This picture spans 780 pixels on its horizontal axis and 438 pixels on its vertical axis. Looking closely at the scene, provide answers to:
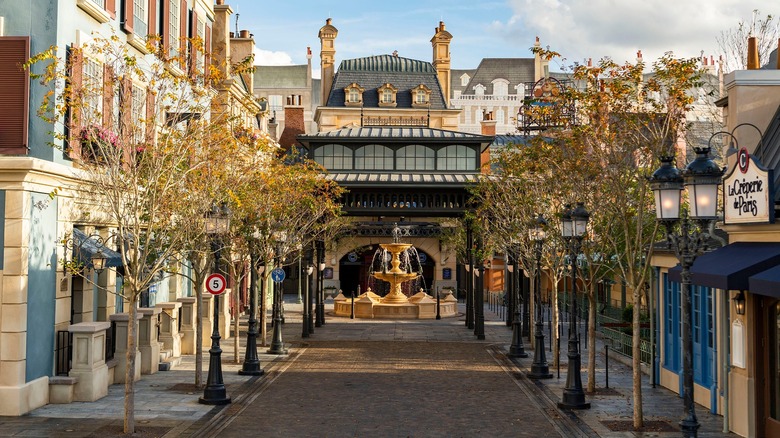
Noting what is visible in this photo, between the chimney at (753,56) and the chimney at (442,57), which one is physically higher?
the chimney at (442,57)

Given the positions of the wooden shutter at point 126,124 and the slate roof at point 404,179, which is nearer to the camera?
the wooden shutter at point 126,124

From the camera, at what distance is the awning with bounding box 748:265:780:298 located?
13953 mm

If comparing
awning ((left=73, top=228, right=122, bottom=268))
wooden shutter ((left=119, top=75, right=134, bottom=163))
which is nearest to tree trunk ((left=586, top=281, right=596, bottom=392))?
wooden shutter ((left=119, top=75, right=134, bottom=163))

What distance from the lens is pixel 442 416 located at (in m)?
19.4

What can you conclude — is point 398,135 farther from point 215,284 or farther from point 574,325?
point 574,325

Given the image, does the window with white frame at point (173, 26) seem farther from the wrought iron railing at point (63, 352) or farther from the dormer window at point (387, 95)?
the dormer window at point (387, 95)

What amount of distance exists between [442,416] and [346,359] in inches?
433

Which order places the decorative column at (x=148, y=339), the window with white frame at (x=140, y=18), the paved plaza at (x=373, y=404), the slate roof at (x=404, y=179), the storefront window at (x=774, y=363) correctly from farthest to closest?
the slate roof at (x=404, y=179) → the window with white frame at (x=140, y=18) → the decorative column at (x=148, y=339) → the paved plaza at (x=373, y=404) → the storefront window at (x=774, y=363)

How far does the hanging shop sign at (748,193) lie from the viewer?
15.2 metres

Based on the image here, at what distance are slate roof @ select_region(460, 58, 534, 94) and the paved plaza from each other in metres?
84.3

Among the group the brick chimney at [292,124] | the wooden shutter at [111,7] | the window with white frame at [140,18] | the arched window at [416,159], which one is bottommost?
the arched window at [416,159]

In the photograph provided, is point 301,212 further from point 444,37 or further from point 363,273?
point 444,37

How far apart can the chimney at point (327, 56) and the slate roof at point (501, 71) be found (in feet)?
111

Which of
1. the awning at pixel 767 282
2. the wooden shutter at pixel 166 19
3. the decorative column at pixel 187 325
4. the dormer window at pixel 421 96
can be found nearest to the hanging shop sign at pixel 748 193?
the awning at pixel 767 282
